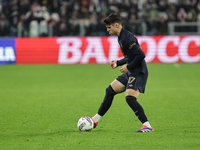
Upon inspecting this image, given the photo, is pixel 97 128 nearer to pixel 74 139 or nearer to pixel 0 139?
pixel 74 139

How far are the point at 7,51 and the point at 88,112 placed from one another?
12946 millimetres

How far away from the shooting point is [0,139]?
636 cm

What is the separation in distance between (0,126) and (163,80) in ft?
28.5

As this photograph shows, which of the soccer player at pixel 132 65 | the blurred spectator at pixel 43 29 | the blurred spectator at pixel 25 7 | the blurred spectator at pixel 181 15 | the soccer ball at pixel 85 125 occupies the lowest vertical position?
the blurred spectator at pixel 43 29

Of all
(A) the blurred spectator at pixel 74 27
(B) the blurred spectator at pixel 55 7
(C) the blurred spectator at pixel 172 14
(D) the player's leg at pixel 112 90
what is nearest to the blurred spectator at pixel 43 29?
(A) the blurred spectator at pixel 74 27

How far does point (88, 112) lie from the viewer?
9.05 meters

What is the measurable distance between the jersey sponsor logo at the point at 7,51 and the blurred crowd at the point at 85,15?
0.79 m

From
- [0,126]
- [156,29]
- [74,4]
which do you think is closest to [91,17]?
[74,4]

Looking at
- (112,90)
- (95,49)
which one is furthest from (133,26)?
(112,90)

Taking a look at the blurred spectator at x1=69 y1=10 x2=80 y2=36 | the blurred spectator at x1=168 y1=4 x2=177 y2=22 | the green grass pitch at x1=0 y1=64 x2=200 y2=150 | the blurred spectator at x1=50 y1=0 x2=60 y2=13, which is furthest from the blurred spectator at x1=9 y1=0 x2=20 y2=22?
the blurred spectator at x1=168 y1=4 x2=177 y2=22

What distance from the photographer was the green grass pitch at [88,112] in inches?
240

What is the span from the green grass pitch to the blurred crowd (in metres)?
4.33

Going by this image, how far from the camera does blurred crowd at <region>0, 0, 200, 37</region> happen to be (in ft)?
71.0

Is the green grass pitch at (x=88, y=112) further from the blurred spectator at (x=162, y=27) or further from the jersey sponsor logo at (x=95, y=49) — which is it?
the blurred spectator at (x=162, y=27)
